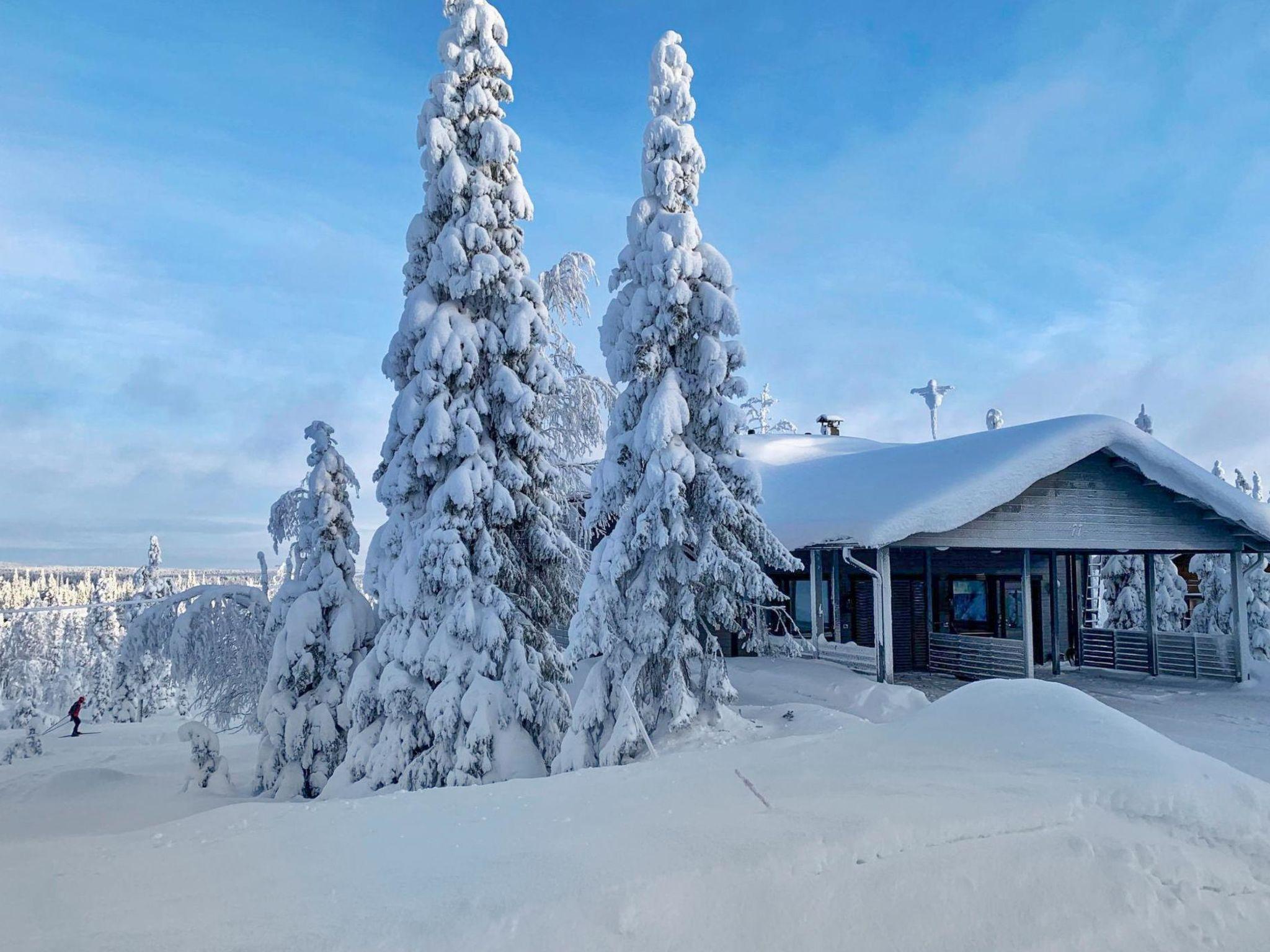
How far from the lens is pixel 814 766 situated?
20.3 feet

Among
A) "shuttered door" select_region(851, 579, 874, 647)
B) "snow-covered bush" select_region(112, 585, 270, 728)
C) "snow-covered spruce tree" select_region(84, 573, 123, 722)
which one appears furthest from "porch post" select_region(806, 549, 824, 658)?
"snow-covered spruce tree" select_region(84, 573, 123, 722)

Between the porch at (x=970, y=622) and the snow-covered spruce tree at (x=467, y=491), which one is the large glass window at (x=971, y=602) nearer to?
the porch at (x=970, y=622)

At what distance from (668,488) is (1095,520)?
11356 millimetres

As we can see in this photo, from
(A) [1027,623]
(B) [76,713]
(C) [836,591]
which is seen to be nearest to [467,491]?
(C) [836,591]

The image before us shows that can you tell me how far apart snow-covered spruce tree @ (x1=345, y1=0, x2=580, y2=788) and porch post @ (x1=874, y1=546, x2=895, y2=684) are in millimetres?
6036

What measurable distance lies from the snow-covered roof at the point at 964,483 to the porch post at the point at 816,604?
131cm

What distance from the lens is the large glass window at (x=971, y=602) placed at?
72.7 feet

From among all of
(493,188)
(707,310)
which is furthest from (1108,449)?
(493,188)

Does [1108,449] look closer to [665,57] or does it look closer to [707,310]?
[707,310]

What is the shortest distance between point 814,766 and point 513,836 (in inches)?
94.6

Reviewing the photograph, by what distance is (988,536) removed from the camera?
16266mm

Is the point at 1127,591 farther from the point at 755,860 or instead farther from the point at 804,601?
the point at 755,860

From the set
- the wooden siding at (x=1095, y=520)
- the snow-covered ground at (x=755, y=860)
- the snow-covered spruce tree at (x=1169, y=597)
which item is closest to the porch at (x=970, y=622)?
the wooden siding at (x=1095, y=520)

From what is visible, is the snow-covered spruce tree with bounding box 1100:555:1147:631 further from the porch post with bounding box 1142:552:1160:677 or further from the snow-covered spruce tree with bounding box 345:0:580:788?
the snow-covered spruce tree with bounding box 345:0:580:788
